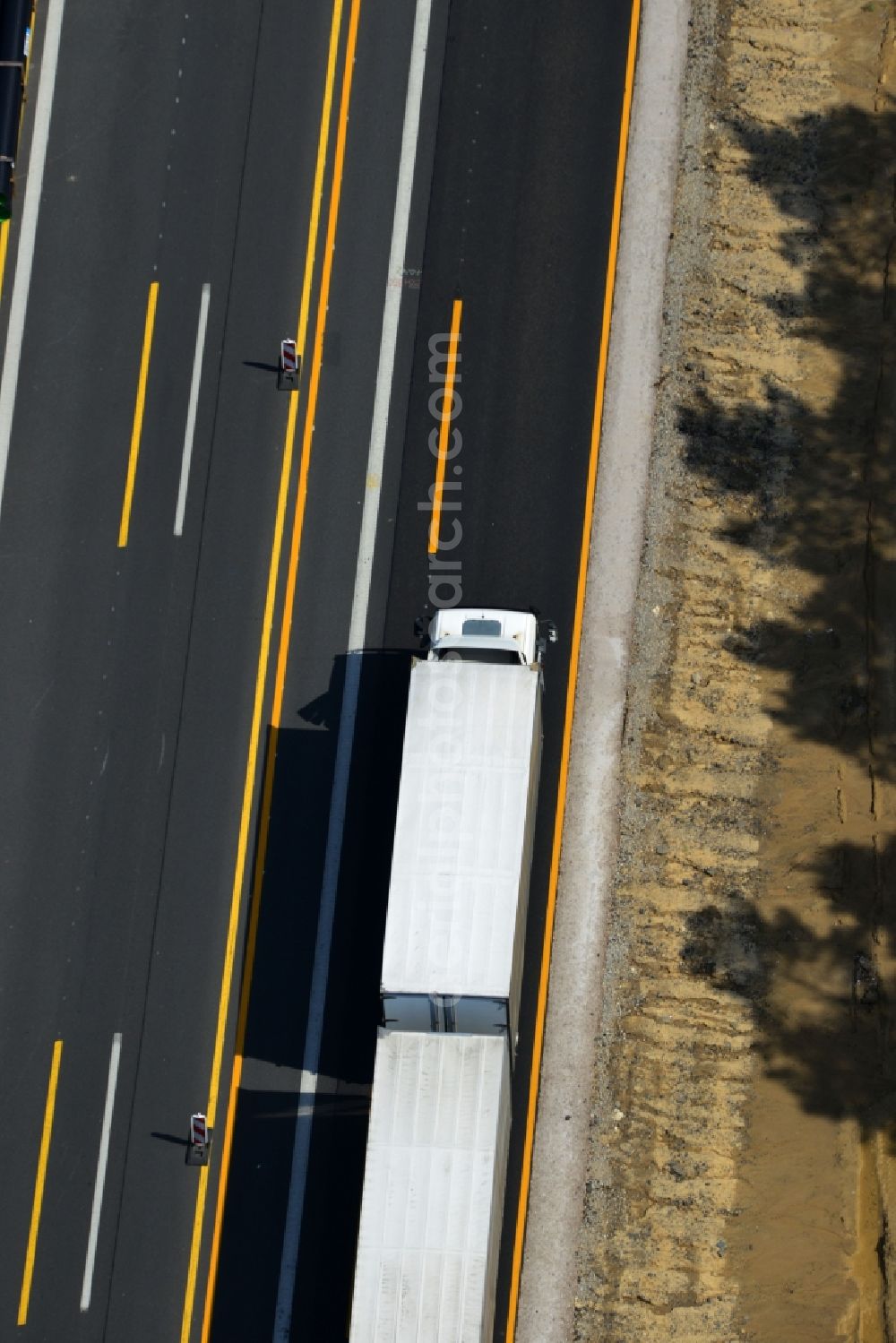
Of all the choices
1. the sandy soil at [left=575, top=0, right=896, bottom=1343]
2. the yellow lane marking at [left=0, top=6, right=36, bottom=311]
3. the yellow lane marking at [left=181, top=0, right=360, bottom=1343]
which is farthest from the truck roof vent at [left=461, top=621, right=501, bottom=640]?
the yellow lane marking at [left=0, top=6, right=36, bottom=311]

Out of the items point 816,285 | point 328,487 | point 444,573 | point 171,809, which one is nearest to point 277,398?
point 328,487

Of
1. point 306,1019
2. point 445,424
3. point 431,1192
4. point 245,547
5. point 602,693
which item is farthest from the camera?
point 445,424

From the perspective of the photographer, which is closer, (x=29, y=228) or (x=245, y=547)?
(x=245, y=547)

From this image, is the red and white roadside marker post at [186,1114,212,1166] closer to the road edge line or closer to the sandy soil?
the sandy soil

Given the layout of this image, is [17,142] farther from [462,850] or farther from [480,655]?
[462,850]

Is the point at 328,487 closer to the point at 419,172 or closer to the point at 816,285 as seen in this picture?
the point at 419,172

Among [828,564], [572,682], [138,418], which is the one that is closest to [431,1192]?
[572,682]

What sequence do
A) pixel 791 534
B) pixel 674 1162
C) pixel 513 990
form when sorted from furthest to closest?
1. pixel 791 534
2. pixel 674 1162
3. pixel 513 990
